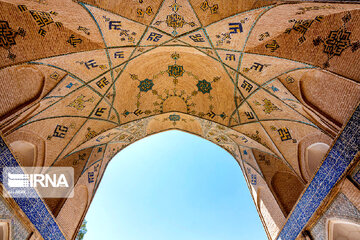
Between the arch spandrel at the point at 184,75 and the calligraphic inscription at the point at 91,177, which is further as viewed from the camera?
the calligraphic inscription at the point at 91,177

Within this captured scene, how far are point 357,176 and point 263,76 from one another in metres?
3.55

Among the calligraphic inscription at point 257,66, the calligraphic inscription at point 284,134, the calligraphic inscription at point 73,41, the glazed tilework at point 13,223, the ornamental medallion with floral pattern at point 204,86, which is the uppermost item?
the ornamental medallion with floral pattern at point 204,86

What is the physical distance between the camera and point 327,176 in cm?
449

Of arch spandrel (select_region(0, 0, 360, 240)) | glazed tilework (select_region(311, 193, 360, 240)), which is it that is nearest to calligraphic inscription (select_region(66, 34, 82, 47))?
arch spandrel (select_region(0, 0, 360, 240))

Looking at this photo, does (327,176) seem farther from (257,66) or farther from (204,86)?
(204,86)

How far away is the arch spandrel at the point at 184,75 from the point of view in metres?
4.82

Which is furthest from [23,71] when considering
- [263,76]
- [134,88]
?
[263,76]

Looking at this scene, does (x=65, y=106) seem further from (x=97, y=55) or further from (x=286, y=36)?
(x=286, y=36)

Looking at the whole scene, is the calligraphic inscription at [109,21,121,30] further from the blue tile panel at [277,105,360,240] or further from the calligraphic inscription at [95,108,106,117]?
the blue tile panel at [277,105,360,240]

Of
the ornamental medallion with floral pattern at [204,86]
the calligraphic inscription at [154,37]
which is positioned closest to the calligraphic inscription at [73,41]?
the calligraphic inscription at [154,37]

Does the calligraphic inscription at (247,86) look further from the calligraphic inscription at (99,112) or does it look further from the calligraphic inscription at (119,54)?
the calligraphic inscription at (99,112)

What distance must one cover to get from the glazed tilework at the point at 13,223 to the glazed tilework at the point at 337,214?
6219 mm

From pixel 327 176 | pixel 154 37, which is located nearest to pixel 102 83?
pixel 154 37

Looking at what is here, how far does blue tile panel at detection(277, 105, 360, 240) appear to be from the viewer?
158 inches
